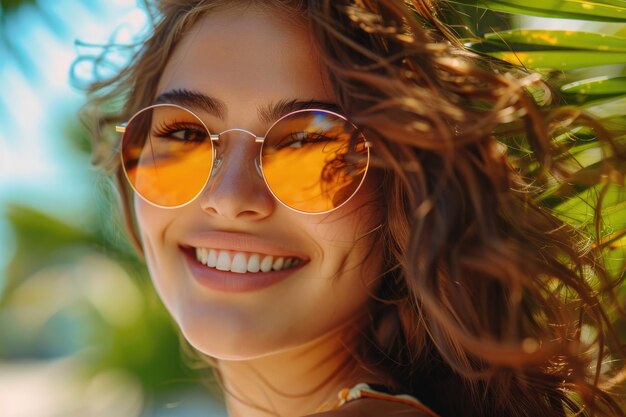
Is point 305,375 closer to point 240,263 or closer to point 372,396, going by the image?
point 372,396

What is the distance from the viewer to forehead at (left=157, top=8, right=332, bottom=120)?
76.9 inches

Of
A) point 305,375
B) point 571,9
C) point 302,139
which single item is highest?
point 571,9

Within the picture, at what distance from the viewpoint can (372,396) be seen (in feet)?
6.63

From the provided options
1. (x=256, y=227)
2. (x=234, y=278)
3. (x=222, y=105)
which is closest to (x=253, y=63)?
(x=222, y=105)

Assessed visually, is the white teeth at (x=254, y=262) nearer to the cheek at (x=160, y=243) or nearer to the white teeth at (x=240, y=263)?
the white teeth at (x=240, y=263)

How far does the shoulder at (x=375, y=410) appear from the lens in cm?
191

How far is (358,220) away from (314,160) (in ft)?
0.63

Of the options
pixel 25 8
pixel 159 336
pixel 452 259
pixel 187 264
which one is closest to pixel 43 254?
pixel 159 336

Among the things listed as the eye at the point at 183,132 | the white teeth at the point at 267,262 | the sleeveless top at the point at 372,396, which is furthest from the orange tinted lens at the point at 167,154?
the sleeveless top at the point at 372,396

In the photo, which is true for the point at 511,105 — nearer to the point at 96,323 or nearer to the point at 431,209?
the point at 431,209

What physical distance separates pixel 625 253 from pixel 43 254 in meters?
3.71

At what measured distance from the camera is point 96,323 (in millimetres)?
4887

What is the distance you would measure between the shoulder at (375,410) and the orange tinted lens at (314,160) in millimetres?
438

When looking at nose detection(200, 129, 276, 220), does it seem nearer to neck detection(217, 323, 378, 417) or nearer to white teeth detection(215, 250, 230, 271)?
white teeth detection(215, 250, 230, 271)
